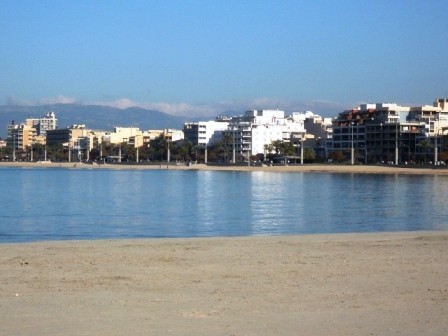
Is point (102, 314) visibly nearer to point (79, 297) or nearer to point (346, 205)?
point (79, 297)

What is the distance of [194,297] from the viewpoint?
413 inches

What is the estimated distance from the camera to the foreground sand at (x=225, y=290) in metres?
8.69

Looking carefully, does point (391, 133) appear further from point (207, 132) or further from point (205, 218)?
point (205, 218)

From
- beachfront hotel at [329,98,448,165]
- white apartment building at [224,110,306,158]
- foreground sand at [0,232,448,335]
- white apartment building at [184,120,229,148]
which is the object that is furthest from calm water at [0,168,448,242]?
white apartment building at [184,120,229,148]

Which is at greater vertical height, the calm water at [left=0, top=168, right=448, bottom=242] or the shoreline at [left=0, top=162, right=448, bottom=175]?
the shoreline at [left=0, top=162, right=448, bottom=175]

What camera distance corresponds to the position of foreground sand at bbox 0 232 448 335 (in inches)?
342

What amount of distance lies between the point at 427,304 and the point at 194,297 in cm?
312

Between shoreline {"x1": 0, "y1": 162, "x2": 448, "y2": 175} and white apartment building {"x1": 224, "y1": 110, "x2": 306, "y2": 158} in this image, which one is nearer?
shoreline {"x1": 0, "y1": 162, "x2": 448, "y2": 175}

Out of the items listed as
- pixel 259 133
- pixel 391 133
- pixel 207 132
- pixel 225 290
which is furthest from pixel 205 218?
pixel 207 132

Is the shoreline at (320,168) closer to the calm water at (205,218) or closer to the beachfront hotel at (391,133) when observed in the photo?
the beachfront hotel at (391,133)

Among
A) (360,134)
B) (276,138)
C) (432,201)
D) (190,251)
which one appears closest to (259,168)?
(360,134)

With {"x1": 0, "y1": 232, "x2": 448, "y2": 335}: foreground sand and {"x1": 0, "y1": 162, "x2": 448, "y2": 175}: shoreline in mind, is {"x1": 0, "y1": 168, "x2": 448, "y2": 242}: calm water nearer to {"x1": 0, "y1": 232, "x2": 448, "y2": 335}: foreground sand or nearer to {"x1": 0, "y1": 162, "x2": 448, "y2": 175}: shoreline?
{"x1": 0, "y1": 232, "x2": 448, "y2": 335}: foreground sand

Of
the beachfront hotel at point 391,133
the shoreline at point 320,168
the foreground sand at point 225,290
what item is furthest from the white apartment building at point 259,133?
the foreground sand at point 225,290

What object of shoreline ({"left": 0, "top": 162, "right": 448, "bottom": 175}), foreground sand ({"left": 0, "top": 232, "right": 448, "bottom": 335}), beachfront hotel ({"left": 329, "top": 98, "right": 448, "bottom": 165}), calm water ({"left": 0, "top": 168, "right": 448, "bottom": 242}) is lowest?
calm water ({"left": 0, "top": 168, "right": 448, "bottom": 242})
